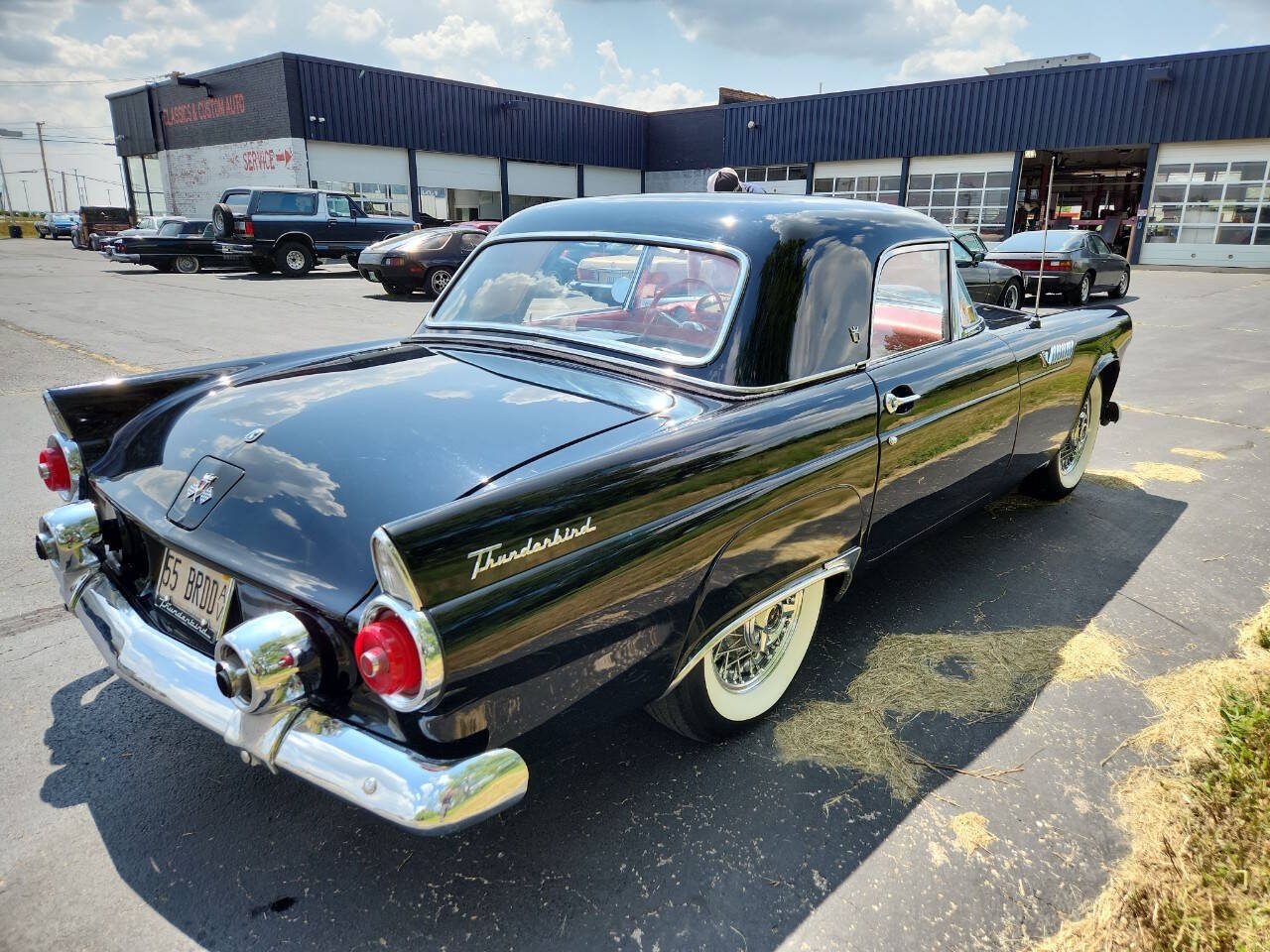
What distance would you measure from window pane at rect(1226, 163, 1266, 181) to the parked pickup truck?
23.7 metres

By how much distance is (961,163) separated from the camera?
28.3 meters

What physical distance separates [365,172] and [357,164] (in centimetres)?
36

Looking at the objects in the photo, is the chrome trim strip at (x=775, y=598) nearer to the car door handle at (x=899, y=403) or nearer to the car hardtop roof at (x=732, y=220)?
the car door handle at (x=899, y=403)

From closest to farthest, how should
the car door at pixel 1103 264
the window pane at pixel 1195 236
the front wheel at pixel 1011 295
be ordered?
the front wheel at pixel 1011 295 < the car door at pixel 1103 264 < the window pane at pixel 1195 236

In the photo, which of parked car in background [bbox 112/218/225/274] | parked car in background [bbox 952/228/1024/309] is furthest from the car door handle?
parked car in background [bbox 112/218/225/274]

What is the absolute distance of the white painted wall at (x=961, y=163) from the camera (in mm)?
27297

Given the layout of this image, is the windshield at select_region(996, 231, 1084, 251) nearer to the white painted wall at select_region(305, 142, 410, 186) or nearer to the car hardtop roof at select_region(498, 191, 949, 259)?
the car hardtop roof at select_region(498, 191, 949, 259)

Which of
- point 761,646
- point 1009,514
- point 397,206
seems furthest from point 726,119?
point 761,646

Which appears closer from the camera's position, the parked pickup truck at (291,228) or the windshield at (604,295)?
the windshield at (604,295)

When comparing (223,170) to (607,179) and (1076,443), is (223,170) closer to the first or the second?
(607,179)

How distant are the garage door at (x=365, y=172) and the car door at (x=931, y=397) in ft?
89.5

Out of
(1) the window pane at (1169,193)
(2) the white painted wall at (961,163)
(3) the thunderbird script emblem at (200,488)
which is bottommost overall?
(3) the thunderbird script emblem at (200,488)

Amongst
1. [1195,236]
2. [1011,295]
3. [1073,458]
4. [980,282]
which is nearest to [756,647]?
[1073,458]

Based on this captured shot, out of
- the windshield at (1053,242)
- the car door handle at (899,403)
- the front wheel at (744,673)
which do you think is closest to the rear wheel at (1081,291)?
the windshield at (1053,242)
